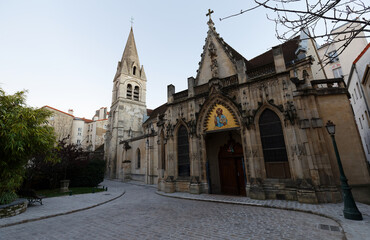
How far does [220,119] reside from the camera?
12.0 metres

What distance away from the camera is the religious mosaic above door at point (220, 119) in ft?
38.0

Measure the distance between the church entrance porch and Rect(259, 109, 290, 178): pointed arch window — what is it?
204cm

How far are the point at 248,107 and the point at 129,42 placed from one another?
3723cm

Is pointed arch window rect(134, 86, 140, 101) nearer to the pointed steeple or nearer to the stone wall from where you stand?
the pointed steeple

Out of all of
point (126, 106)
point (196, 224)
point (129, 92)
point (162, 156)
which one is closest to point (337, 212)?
point (196, 224)

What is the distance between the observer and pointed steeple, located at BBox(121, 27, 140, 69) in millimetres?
36878

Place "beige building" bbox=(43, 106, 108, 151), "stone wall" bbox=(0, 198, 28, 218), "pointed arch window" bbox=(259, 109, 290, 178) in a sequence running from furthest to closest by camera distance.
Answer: "beige building" bbox=(43, 106, 108, 151) < "pointed arch window" bbox=(259, 109, 290, 178) < "stone wall" bbox=(0, 198, 28, 218)

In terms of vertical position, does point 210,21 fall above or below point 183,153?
above

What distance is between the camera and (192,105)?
44.1 feet

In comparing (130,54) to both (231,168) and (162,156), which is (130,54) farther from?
(231,168)

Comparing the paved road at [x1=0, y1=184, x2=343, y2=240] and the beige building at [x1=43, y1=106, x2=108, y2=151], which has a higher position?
the beige building at [x1=43, y1=106, x2=108, y2=151]

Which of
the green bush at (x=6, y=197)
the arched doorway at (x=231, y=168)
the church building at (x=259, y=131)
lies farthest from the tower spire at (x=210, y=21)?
the green bush at (x=6, y=197)

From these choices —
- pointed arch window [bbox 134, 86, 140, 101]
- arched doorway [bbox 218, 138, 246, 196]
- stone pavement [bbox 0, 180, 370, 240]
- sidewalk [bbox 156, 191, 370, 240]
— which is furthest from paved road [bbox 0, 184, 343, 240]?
pointed arch window [bbox 134, 86, 140, 101]

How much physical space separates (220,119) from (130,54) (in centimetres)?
3286
